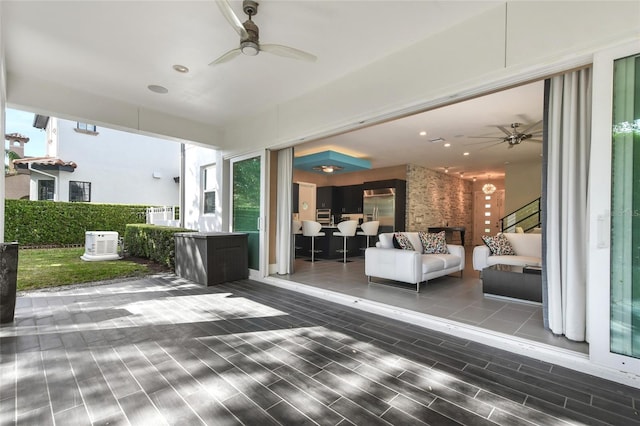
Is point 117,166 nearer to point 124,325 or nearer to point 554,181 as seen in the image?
point 124,325

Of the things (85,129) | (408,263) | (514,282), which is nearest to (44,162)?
(85,129)

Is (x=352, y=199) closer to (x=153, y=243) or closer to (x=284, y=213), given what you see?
(x=284, y=213)

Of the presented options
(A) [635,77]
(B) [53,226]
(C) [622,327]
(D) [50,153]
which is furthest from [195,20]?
(D) [50,153]

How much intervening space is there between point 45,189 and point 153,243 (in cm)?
839

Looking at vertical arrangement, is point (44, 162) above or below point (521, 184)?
above

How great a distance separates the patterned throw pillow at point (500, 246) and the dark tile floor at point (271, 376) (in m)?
3.24

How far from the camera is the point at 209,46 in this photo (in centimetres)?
326

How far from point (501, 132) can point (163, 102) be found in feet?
21.7

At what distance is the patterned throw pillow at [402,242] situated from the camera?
465cm

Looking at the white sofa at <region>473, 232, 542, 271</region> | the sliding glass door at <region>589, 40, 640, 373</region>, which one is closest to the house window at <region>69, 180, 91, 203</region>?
the white sofa at <region>473, 232, 542, 271</region>

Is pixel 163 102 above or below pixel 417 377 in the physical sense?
above

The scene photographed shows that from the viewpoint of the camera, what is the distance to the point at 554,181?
2.62 metres

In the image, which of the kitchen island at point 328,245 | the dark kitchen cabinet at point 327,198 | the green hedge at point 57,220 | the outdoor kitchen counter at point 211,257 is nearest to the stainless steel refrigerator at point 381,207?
the dark kitchen cabinet at point 327,198

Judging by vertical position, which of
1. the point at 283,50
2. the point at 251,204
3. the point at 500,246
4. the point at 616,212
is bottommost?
the point at 500,246
